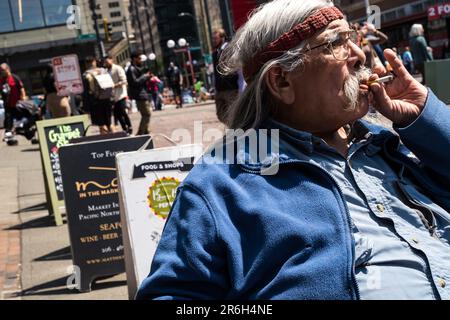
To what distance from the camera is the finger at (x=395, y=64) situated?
249cm

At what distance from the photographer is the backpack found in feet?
39.0

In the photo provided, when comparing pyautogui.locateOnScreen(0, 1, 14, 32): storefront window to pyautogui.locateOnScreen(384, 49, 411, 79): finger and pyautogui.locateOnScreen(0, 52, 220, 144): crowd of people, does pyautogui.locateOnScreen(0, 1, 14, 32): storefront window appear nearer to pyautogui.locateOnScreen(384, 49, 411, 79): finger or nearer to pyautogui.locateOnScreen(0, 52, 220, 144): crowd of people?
pyautogui.locateOnScreen(0, 52, 220, 144): crowd of people

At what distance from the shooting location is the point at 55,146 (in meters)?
7.98

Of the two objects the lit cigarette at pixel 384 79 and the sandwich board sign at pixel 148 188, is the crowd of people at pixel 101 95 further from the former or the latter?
the lit cigarette at pixel 384 79

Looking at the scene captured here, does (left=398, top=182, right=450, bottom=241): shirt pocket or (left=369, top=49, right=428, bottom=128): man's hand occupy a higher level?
(left=369, top=49, right=428, bottom=128): man's hand

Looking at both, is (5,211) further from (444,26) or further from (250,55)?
(444,26)

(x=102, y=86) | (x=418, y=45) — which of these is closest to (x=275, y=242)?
(x=102, y=86)

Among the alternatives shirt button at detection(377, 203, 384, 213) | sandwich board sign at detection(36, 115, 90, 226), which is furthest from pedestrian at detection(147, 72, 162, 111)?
shirt button at detection(377, 203, 384, 213)

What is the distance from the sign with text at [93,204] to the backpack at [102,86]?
6525mm

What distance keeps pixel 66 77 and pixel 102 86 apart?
0.64 meters

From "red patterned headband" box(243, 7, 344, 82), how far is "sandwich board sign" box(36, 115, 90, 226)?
18.4ft

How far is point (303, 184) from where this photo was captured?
2041 mm

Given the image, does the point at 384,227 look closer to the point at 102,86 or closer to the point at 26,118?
the point at 102,86
